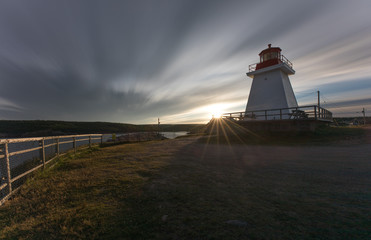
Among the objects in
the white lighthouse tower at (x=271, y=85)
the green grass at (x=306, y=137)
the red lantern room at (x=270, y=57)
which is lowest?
the green grass at (x=306, y=137)

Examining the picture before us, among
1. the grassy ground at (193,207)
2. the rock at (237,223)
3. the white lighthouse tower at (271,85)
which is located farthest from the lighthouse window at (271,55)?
the rock at (237,223)

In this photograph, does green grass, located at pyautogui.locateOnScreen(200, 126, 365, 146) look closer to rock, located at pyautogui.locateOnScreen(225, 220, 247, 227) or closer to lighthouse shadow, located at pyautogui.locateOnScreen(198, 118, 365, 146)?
lighthouse shadow, located at pyautogui.locateOnScreen(198, 118, 365, 146)

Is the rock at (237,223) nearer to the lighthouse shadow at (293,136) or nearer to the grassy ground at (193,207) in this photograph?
the grassy ground at (193,207)

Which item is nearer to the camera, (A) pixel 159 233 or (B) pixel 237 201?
(A) pixel 159 233

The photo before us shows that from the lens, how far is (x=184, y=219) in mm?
2473

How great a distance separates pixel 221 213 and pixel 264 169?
11.6ft

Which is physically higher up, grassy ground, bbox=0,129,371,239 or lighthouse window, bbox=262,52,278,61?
lighthouse window, bbox=262,52,278,61

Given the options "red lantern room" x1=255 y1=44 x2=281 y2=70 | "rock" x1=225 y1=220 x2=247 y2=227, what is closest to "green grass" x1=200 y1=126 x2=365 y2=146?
"red lantern room" x1=255 y1=44 x2=281 y2=70

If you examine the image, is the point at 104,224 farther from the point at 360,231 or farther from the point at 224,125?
the point at 224,125

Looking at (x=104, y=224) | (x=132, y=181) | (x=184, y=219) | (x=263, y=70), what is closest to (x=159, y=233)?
(x=184, y=219)

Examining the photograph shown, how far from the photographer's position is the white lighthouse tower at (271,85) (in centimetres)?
1770

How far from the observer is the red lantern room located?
18.9m

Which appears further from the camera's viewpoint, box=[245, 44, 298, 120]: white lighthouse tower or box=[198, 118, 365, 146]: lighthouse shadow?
box=[245, 44, 298, 120]: white lighthouse tower

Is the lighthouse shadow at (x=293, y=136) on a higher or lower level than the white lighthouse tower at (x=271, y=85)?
lower
